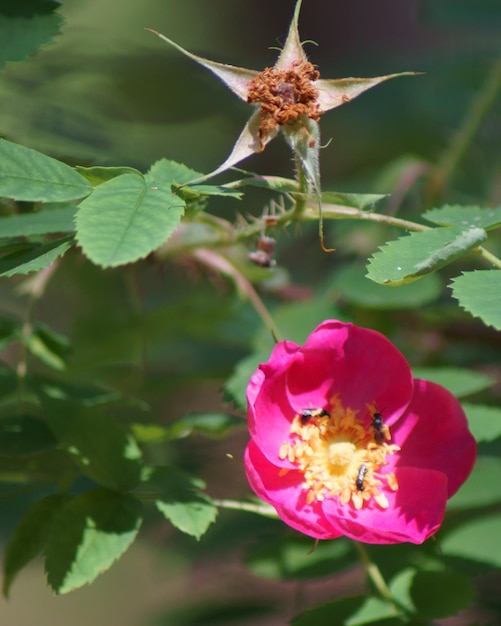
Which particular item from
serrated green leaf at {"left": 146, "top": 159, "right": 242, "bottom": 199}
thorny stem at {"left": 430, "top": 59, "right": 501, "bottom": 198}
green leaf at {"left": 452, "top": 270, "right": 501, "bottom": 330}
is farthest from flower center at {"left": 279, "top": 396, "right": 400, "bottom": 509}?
thorny stem at {"left": 430, "top": 59, "right": 501, "bottom": 198}

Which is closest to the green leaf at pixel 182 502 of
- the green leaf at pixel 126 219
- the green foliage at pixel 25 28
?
the green leaf at pixel 126 219

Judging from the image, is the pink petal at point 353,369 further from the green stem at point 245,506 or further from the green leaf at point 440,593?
the green leaf at point 440,593

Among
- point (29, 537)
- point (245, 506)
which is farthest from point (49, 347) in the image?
point (245, 506)

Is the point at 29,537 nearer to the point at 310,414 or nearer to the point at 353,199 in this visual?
the point at 310,414

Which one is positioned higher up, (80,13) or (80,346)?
(80,13)

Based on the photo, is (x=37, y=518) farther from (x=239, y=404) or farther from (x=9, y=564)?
(x=239, y=404)

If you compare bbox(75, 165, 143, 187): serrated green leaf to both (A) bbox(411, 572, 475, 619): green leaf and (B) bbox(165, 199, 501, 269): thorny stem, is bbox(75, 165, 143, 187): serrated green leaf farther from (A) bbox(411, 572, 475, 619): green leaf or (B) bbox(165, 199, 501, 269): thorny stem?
(A) bbox(411, 572, 475, 619): green leaf

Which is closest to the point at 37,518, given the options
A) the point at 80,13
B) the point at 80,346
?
the point at 80,346
